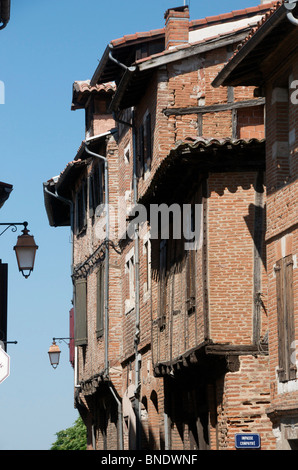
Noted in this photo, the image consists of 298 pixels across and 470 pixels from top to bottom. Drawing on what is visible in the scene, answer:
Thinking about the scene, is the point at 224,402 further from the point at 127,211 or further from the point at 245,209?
the point at 127,211

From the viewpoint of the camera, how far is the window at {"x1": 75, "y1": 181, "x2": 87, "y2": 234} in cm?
3350

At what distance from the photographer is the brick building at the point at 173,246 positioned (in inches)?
757

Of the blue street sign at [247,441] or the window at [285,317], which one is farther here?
the blue street sign at [247,441]

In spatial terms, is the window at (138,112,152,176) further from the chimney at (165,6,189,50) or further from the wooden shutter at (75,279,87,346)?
the wooden shutter at (75,279,87,346)

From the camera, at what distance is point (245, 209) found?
1956 cm

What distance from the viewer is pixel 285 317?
1627cm

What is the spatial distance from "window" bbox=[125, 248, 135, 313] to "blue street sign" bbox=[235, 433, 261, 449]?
29.8 ft

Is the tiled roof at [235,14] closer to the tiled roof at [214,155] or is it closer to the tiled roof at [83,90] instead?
the tiled roof at [214,155]

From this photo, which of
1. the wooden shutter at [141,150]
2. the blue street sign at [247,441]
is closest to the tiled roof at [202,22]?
the wooden shutter at [141,150]

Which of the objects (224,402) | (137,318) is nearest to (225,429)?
(224,402)

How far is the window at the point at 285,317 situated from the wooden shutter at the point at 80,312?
54.3ft

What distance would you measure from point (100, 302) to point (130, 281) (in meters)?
2.77

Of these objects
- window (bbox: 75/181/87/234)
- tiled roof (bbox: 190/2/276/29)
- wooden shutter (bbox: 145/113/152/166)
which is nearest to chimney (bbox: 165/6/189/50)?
tiled roof (bbox: 190/2/276/29)
